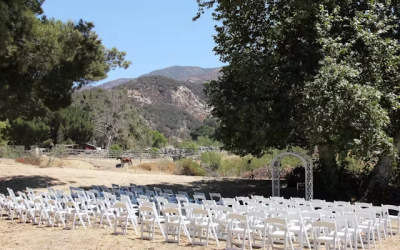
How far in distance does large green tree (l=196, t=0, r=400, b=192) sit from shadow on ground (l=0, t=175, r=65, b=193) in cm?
844

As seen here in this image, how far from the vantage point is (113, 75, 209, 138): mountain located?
3999 inches

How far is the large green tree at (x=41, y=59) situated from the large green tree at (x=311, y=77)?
5.43 m

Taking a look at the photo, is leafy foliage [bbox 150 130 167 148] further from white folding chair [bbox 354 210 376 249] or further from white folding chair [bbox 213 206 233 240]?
white folding chair [bbox 354 210 376 249]

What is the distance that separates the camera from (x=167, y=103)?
4685 inches

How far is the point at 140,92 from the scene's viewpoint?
11762 cm

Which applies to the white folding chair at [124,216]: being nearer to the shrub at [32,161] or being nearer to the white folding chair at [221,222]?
the white folding chair at [221,222]

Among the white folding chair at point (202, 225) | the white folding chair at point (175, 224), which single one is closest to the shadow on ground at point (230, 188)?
the white folding chair at point (175, 224)

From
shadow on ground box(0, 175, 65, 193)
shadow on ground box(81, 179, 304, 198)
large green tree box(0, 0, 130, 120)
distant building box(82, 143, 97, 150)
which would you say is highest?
large green tree box(0, 0, 130, 120)

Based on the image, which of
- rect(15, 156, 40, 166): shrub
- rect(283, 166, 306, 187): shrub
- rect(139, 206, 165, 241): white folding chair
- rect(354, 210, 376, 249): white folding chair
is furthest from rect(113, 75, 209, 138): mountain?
rect(354, 210, 376, 249): white folding chair

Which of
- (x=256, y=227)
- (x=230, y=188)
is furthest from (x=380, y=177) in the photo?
(x=256, y=227)

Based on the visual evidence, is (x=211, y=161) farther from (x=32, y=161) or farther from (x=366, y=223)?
(x=366, y=223)

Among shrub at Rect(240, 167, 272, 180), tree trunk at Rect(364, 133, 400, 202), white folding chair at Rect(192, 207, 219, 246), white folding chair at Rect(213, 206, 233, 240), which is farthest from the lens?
shrub at Rect(240, 167, 272, 180)

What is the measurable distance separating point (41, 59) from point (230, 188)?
10073 millimetres

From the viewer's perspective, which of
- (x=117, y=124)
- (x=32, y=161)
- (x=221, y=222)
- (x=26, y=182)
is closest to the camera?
(x=221, y=222)
